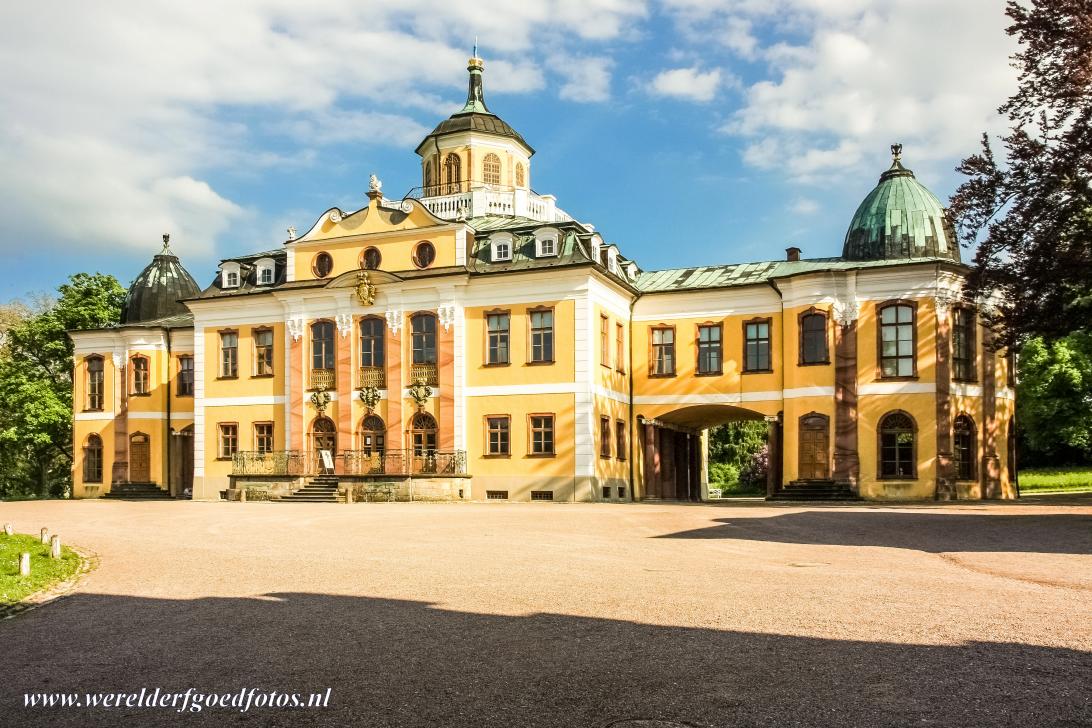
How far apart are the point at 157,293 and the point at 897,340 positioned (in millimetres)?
31870

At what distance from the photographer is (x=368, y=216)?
41.6 metres

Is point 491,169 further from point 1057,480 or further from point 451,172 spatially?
point 1057,480

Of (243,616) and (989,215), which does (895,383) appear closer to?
(989,215)

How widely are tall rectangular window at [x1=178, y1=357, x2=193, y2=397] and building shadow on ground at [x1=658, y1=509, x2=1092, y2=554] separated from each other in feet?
95.4

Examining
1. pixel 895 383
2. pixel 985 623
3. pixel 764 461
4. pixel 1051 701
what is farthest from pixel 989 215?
pixel 764 461

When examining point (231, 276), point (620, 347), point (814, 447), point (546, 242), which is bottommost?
point (814, 447)

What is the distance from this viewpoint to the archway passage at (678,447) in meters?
41.6

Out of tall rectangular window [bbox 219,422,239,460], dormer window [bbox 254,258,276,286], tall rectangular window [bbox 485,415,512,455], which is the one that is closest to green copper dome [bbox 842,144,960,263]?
tall rectangular window [bbox 485,415,512,455]

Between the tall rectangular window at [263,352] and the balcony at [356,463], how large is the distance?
3.57 metres

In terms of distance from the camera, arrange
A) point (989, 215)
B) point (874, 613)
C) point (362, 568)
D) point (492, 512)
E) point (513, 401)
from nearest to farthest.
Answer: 1. point (874, 613)
2. point (362, 568)
3. point (989, 215)
4. point (492, 512)
5. point (513, 401)

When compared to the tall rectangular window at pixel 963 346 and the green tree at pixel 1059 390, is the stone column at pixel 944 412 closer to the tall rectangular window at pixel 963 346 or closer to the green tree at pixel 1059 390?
the tall rectangular window at pixel 963 346

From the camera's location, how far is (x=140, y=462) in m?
47.6

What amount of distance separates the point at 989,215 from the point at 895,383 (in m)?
13.4

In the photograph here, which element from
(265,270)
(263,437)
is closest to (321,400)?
(263,437)
